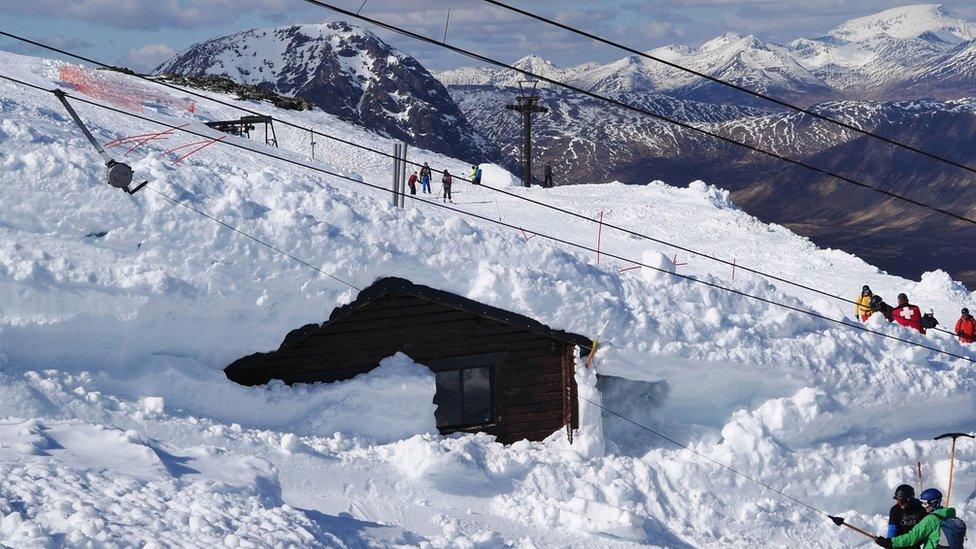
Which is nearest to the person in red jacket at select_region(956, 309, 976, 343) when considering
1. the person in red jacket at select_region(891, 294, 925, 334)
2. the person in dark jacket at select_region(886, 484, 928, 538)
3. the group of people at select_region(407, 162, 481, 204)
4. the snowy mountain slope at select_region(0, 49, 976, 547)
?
the person in red jacket at select_region(891, 294, 925, 334)

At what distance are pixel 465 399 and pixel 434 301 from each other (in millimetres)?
5366

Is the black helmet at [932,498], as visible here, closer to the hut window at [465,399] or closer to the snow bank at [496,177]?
the hut window at [465,399]

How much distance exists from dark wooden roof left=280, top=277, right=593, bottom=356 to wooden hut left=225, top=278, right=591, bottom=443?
0.05ft

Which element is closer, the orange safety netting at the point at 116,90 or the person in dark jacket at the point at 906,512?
the person in dark jacket at the point at 906,512

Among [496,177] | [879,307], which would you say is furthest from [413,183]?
[879,307]

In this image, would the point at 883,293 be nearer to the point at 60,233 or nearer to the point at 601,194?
the point at 601,194

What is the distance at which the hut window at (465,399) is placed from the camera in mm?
17734

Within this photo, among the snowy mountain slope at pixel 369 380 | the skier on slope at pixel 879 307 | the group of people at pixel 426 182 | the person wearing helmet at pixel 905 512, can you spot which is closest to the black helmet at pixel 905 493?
the person wearing helmet at pixel 905 512

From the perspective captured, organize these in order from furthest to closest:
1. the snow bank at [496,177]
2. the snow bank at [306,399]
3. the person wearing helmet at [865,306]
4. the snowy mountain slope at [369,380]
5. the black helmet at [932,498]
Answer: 1. the snow bank at [496,177]
2. the person wearing helmet at [865,306]
3. the snow bank at [306,399]
4. the snowy mountain slope at [369,380]
5. the black helmet at [932,498]

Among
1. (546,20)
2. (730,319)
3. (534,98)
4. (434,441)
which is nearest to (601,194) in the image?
(534,98)

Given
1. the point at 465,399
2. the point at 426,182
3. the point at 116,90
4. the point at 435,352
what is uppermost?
the point at 116,90

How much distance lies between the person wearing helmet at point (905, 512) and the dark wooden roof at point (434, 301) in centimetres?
496

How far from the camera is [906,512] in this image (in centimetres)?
1229

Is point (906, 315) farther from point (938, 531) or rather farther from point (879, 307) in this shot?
point (938, 531)
